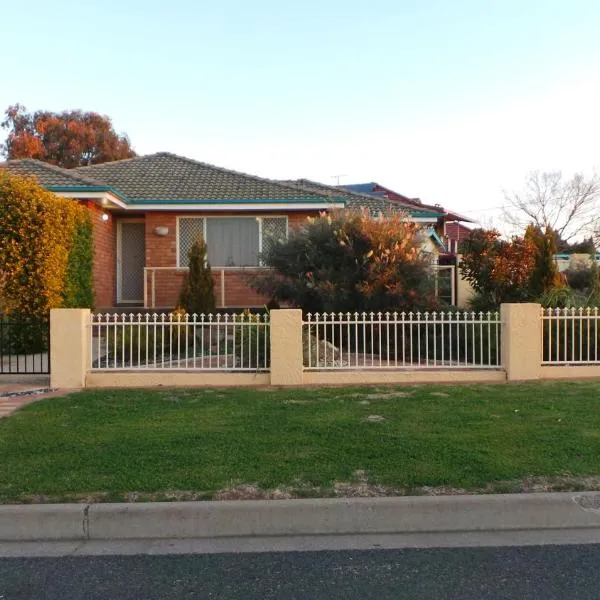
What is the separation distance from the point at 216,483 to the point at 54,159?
37.7 m

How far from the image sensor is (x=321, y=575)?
412 cm

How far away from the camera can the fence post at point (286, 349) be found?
9.40m

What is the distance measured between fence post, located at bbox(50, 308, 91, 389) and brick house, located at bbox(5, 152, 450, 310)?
5783mm

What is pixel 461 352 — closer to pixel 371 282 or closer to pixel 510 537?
pixel 371 282

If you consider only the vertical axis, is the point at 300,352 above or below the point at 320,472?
above

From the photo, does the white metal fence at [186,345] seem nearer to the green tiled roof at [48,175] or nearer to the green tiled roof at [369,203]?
the green tiled roof at [48,175]

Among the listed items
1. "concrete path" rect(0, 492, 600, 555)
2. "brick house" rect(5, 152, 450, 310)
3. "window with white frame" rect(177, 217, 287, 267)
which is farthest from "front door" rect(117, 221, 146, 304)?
"concrete path" rect(0, 492, 600, 555)

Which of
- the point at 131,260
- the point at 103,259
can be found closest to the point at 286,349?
the point at 103,259

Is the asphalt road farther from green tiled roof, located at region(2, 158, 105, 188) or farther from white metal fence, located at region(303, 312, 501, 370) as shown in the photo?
green tiled roof, located at region(2, 158, 105, 188)

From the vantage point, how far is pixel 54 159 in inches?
1535

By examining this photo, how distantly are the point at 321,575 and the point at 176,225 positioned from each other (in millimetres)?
12902

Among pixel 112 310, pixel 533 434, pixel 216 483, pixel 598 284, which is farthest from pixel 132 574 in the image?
pixel 112 310

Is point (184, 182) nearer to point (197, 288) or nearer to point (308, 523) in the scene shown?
point (197, 288)

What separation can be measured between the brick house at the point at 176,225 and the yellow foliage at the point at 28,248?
3190mm
